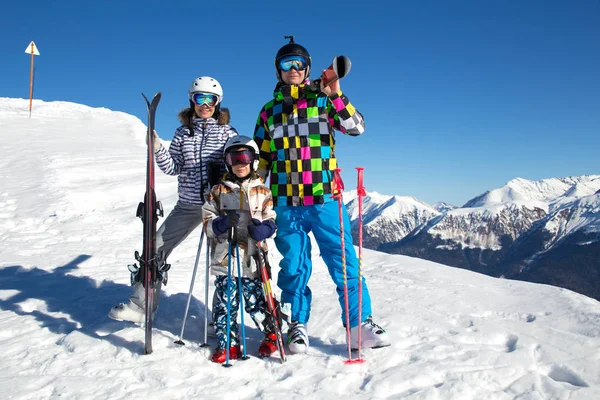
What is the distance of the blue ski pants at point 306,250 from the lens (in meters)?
4.20

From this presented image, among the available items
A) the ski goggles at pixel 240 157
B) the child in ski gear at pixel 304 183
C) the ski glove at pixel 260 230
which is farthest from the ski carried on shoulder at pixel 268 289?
the ski goggles at pixel 240 157

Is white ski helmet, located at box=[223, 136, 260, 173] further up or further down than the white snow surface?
further up

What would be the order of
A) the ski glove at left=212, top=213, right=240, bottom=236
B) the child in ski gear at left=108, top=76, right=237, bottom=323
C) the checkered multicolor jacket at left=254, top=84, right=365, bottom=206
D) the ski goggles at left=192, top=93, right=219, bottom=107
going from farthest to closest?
the ski goggles at left=192, top=93, right=219, bottom=107, the child in ski gear at left=108, top=76, right=237, bottom=323, the checkered multicolor jacket at left=254, top=84, right=365, bottom=206, the ski glove at left=212, top=213, right=240, bottom=236

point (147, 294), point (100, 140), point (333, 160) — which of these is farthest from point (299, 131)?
point (100, 140)

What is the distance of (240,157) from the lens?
411 centimetres

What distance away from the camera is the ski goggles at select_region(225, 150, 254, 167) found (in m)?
4.11

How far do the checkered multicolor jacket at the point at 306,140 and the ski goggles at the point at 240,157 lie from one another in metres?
0.32

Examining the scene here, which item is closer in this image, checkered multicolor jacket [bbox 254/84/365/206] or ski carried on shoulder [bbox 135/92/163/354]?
ski carried on shoulder [bbox 135/92/163/354]

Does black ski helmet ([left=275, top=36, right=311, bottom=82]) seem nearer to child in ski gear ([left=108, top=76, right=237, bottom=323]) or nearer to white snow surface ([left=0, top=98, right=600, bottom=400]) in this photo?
child in ski gear ([left=108, top=76, right=237, bottom=323])

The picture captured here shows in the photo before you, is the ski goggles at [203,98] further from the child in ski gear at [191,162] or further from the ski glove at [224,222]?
the ski glove at [224,222]

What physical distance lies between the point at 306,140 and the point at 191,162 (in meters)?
1.34

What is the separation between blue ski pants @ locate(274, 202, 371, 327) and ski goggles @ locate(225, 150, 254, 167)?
0.60 m

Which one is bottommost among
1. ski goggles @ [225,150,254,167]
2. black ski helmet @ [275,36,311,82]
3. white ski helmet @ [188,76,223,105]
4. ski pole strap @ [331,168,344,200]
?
ski pole strap @ [331,168,344,200]

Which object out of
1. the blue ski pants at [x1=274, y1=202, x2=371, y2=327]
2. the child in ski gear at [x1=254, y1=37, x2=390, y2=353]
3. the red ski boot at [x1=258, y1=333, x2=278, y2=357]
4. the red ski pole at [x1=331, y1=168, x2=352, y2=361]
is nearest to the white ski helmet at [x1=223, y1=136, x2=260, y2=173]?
the child in ski gear at [x1=254, y1=37, x2=390, y2=353]
